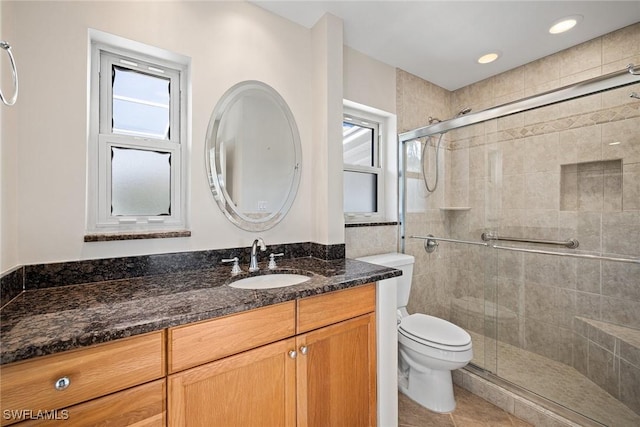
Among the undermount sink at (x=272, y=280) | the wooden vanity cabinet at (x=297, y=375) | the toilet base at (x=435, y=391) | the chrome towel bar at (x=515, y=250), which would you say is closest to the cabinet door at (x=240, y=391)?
the wooden vanity cabinet at (x=297, y=375)

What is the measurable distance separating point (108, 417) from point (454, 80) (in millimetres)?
3132

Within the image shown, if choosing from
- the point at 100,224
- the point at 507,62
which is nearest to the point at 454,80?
the point at 507,62

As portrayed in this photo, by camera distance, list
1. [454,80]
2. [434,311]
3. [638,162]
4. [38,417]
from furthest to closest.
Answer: [454,80]
[434,311]
[638,162]
[38,417]

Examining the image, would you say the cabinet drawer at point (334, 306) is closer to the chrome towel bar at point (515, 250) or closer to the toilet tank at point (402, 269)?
the toilet tank at point (402, 269)

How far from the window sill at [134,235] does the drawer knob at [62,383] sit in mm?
661

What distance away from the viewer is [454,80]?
2506mm

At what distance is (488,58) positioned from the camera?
214 cm

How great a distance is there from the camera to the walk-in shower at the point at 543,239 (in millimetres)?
1616

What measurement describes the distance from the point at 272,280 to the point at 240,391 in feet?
1.80

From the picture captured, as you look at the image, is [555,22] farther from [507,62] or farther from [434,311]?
[434,311]

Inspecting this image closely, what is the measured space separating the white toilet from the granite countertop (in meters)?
0.66

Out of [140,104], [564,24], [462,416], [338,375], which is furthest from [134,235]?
[564,24]

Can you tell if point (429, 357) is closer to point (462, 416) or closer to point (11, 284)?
point (462, 416)

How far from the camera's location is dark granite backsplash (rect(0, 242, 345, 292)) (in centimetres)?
102
